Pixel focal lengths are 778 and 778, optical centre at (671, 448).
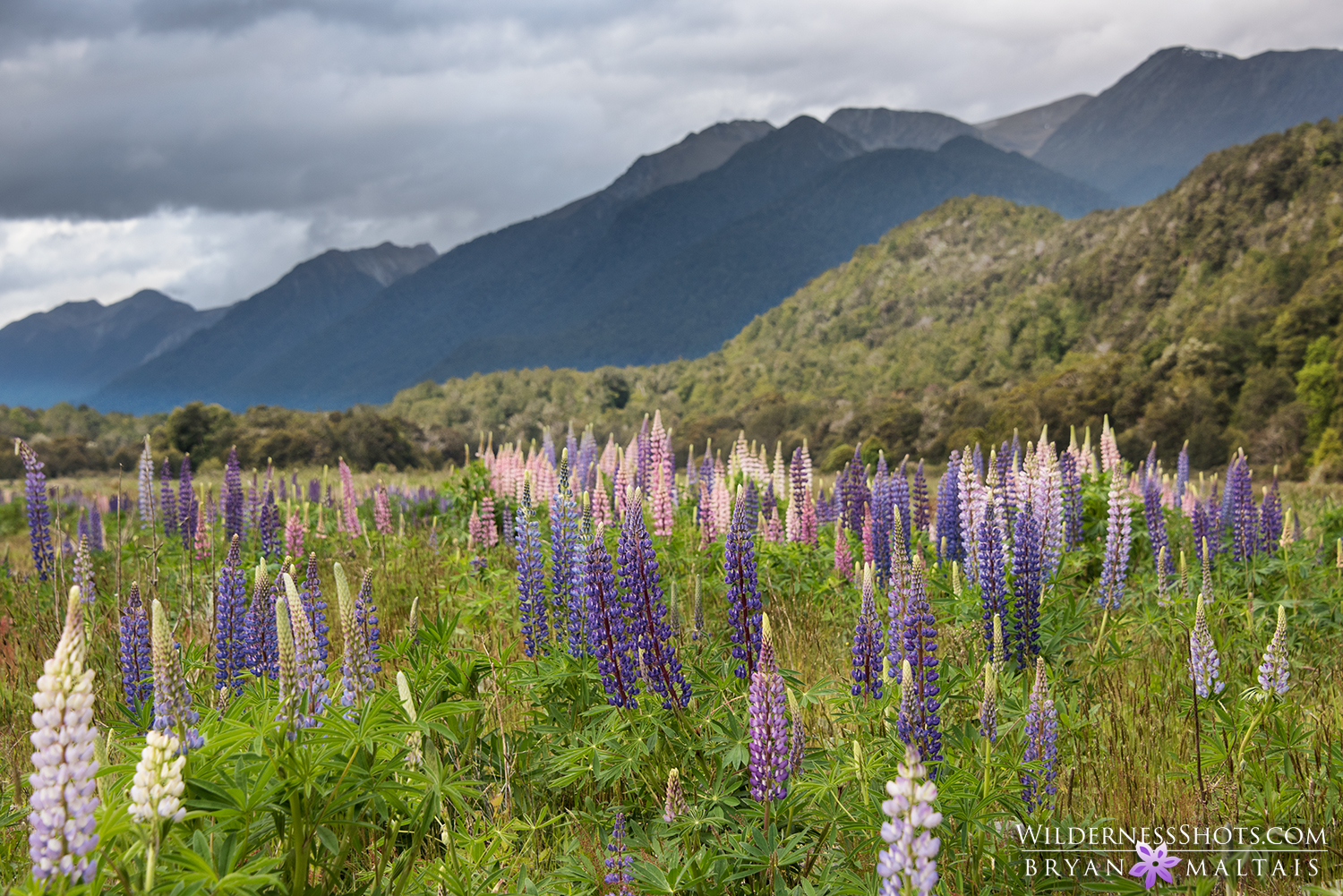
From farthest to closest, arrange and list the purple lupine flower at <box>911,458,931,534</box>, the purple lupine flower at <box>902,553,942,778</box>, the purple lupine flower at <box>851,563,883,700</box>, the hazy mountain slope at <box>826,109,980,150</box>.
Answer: the hazy mountain slope at <box>826,109,980,150</box>, the purple lupine flower at <box>911,458,931,534</box>, the purple lupine flower at <box>851,563,883,700</box>, the purple lupine flower at <box>902,553,942,778</box>

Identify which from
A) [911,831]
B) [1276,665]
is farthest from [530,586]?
[1276,665]

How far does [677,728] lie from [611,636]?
1.67 ft

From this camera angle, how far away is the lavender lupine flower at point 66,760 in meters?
1.66

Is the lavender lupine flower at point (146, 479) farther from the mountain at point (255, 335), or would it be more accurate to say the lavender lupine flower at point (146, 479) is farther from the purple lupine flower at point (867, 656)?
the mountain at point (255, 335)

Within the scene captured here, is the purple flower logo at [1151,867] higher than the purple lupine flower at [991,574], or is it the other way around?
the purple lupine flower at [991,574]

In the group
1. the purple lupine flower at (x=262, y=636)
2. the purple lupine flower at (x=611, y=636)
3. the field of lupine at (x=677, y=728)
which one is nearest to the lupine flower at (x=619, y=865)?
the field of lupine at (x=677, y=728)

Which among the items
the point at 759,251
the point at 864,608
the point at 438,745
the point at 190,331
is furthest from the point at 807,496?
the point at 190,331

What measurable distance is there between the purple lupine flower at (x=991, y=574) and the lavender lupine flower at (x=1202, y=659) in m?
0.86

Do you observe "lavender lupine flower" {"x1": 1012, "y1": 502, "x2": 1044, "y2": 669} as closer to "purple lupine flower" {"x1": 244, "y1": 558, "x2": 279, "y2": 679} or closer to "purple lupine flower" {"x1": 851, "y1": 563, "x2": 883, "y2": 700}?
"purple lupine flower" {"x1": 851, "y1": 563, "x2": 883, "y2": 700}

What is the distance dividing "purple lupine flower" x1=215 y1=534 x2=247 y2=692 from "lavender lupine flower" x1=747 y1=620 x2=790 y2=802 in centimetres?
258

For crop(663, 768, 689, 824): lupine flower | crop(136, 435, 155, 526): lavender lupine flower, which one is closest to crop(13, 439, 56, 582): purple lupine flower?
crop(136, 435, 155, 526): lavender lupine flower

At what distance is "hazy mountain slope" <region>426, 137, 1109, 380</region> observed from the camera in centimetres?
11450

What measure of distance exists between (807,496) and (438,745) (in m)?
4.99

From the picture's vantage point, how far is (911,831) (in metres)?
1.70
